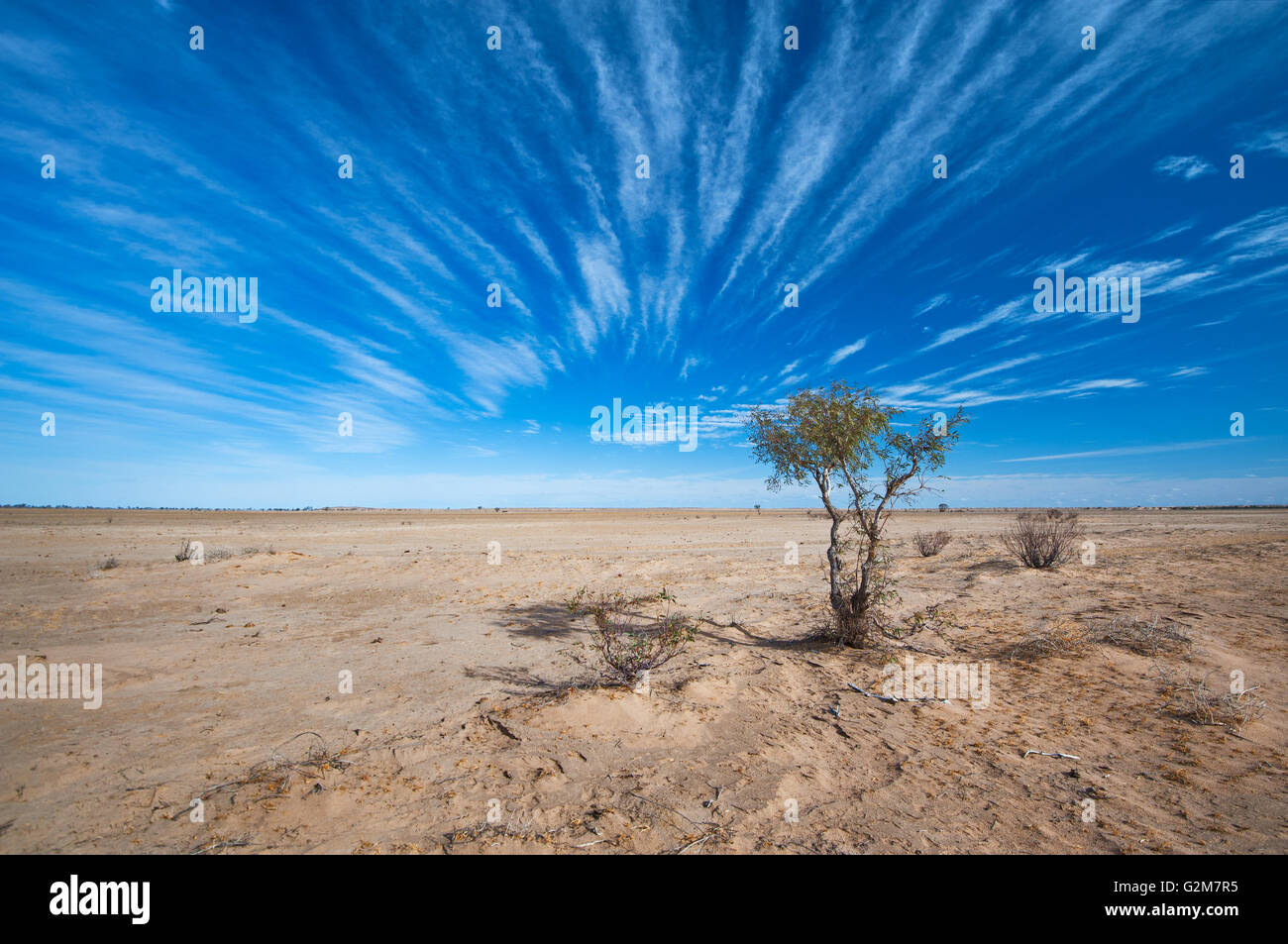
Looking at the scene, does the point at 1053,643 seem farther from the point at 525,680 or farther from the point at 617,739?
the point at 525,680

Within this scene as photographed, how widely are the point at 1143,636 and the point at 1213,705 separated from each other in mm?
2580

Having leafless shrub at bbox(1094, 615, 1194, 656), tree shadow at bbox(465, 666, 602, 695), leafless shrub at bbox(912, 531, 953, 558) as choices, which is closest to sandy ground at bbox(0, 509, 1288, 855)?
tree shadow at bbox(465, 666, 602, 695)

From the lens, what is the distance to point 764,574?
706 inches

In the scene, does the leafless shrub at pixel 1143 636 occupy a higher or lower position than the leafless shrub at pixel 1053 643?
higher

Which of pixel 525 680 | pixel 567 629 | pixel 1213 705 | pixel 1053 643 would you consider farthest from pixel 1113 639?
pixel 567 629

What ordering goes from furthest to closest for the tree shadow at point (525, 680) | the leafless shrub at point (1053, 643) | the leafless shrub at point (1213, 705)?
the leafless shrub at point (1053, 643), the tree shadow at point (525, 680), the leafless shrub at point (1213, 705)

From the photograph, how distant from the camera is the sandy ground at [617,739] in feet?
14.3

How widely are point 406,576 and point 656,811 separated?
15.4 meters

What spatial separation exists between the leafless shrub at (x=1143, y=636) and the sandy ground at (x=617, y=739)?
0.76ft

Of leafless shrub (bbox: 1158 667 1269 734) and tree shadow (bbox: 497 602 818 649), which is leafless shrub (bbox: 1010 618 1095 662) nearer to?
leafless shrub (bbox: 1158 667 1269 734)

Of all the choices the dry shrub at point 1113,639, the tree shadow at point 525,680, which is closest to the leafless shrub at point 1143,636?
the dry shrub at point 1113,639

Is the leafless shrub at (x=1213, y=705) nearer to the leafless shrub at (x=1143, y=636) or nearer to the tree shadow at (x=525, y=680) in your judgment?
the leafless shrub at (x=1143, y=636)

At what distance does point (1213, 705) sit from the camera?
6.50 m
